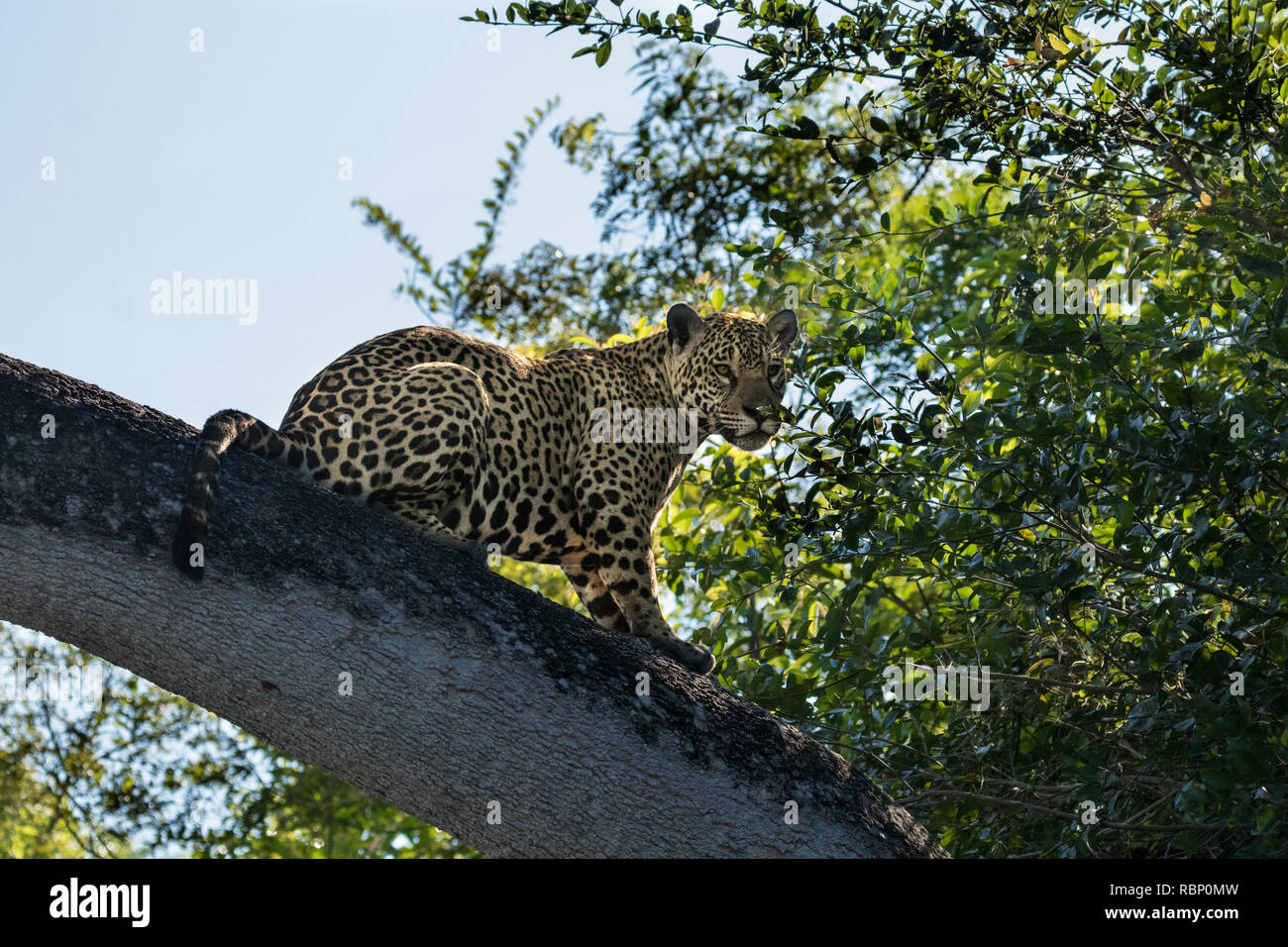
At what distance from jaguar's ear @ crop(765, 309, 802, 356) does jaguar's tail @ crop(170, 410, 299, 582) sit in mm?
2727

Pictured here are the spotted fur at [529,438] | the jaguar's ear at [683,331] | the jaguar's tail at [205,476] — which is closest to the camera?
the jaguar's tail at [205,476]

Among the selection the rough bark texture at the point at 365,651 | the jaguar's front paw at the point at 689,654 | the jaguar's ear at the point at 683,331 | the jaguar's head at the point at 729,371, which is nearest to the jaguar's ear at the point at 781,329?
the jaguar's head at the point at 729,371

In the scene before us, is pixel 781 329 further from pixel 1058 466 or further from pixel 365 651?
pixel 365 651

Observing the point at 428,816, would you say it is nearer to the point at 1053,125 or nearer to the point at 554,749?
the point at 554,749

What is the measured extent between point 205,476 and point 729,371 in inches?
114

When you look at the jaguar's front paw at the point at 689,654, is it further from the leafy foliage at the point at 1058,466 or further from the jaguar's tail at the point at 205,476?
the jaguar's tail at the point at 205,476

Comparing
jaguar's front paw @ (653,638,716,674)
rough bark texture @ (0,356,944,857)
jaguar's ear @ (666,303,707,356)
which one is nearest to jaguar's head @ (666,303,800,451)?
jaguar's ear @ (666,303,707,356)

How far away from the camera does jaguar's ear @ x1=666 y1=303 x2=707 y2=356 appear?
6.20 metres

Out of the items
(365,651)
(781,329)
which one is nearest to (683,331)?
(781,329)

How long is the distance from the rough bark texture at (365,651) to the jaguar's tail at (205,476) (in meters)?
0.05

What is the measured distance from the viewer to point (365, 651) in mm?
Result: 3752

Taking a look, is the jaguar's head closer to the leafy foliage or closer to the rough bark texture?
the leafy foliage

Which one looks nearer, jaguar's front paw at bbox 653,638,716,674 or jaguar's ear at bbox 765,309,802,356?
jaguar's front paw at bbox 653,638,716,674

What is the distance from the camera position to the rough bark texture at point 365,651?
3.65m
